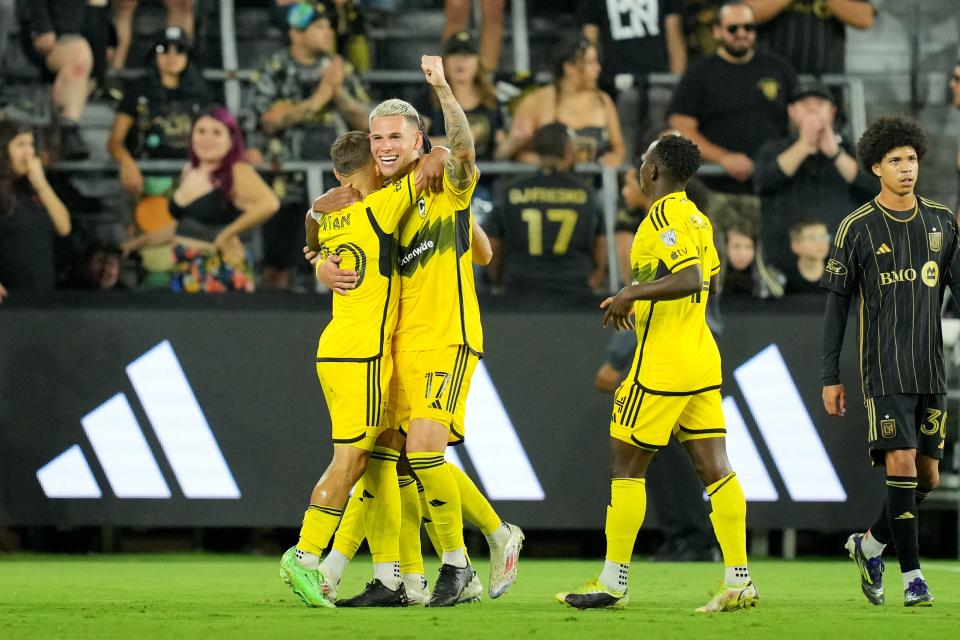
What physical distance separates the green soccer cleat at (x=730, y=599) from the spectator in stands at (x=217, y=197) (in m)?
6.11

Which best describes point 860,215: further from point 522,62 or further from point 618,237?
point 522,62

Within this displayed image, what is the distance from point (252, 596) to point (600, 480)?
3.76 m

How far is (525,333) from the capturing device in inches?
436

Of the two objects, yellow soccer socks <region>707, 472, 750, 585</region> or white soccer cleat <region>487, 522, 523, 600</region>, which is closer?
yellow soccer socks <region>707, 472, 750, 585</region>

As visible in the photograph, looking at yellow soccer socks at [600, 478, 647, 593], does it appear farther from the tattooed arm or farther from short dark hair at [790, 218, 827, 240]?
short dark hair at [790, 218, 827, 240]

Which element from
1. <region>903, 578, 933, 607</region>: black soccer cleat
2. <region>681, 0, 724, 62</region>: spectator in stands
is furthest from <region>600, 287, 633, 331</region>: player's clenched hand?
<region>681, 0, 724, 62</region>: spectator in stands

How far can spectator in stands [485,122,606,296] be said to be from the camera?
457 inches

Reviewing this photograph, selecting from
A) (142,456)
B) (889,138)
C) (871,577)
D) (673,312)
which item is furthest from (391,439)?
(142,456)

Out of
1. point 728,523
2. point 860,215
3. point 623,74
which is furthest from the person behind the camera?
point 623,74

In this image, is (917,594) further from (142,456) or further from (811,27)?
(811,27)

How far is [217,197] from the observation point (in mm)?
12180

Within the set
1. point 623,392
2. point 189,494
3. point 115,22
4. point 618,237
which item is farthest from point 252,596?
point 115,22

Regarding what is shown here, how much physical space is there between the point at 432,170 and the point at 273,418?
4.52m

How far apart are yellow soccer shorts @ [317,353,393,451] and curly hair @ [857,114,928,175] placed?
2.55 metres
